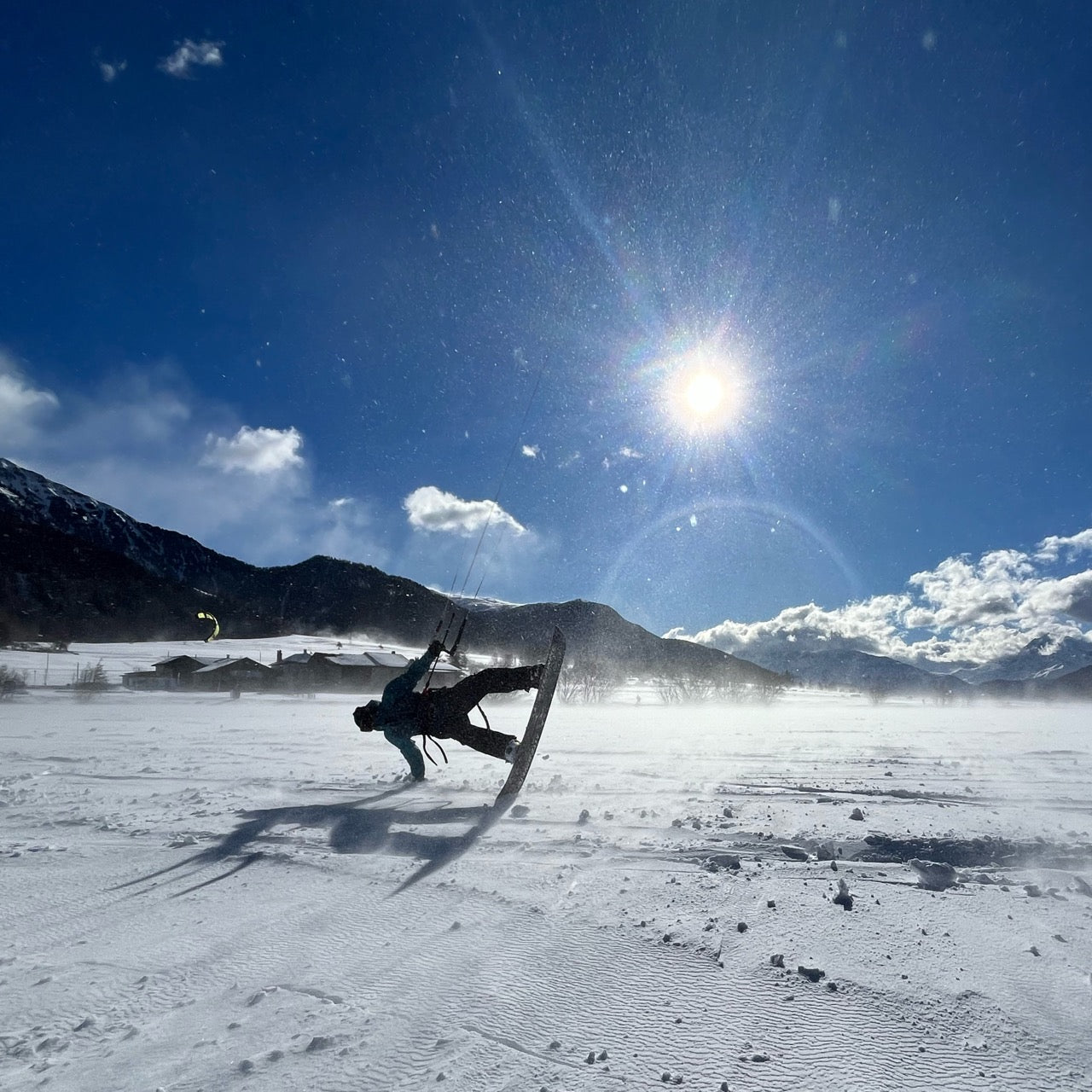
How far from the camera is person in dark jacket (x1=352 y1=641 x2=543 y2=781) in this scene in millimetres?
7139

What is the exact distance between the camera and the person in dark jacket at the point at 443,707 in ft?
23.4

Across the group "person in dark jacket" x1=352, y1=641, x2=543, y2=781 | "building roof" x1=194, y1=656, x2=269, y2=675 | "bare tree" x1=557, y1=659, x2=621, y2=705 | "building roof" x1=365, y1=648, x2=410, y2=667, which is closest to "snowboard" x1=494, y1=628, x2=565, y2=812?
"person in dark jacket" x1=352, y1=641, x2=543, y2=781

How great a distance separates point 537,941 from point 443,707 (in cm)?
429

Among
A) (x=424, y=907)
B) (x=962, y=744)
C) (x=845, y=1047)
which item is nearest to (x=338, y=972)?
(x=424, y=907)

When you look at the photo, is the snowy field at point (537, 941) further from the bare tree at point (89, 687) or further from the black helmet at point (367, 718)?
the bare tree at point (89, 687)

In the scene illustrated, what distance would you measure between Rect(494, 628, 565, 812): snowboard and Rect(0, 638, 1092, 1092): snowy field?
26 cm

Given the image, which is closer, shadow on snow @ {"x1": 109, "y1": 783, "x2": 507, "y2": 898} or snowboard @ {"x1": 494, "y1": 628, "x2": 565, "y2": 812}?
shadow on snow @ {"x1": 109, "y1": 783, "x2": 507, "y2": 898}

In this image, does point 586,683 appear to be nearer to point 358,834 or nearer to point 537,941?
point 358,834

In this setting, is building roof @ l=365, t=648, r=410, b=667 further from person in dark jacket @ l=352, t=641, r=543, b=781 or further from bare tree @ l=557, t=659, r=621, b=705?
person in dark jacket @ l=352, t=641, r=543, b=781

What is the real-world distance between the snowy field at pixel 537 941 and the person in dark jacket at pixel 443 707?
0.70 meters

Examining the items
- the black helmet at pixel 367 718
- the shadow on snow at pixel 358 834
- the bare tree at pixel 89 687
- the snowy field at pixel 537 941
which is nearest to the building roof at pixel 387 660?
the bare tree at pixel 89 687

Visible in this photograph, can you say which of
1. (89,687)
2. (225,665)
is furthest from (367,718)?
(225,665)

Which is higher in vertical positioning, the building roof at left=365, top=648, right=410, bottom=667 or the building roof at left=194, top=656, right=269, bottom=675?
the building roof at left=365, top=648, right=410, bottom=667

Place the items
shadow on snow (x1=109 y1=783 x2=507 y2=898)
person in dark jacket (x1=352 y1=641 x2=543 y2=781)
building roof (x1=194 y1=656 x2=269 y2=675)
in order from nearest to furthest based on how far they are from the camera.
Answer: shadow on snow (x1=109 y1=783 x2=507 y2=898), person in dark jacket (x1=352 y1=641 x2=543 y2=781), building roof (x1=194 y1=656 x2=269 y2=675)
